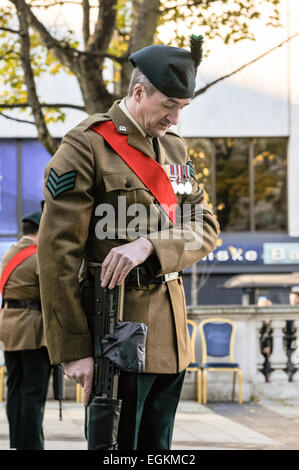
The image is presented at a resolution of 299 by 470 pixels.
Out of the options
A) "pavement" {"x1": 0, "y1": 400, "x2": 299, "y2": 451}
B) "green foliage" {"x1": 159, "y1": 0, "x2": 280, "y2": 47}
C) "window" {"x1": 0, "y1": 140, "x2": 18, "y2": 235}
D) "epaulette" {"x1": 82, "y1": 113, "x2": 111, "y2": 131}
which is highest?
"green foliage" {"x1": 159, "y1": 0, "x2": 280, "y2": 47}

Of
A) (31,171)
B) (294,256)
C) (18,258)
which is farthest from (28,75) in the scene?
(294,256)

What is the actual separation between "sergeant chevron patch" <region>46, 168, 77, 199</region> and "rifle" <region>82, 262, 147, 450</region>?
0.30 metres

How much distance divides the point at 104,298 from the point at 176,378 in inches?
16.5

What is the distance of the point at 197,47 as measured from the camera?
332cm

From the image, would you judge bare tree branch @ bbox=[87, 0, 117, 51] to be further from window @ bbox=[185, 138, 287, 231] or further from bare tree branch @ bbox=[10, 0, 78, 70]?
window @ bbox=[185, 138, 287, 231]

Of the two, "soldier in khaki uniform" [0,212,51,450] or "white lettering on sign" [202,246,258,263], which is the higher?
"white lettering on sign" [202,246,258,263]

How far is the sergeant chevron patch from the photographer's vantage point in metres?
3.15

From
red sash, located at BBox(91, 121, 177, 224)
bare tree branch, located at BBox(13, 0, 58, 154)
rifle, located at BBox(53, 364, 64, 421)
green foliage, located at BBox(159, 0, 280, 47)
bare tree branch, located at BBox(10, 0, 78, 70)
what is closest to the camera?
red sash, located at BBox(91, 121, 177, 224)

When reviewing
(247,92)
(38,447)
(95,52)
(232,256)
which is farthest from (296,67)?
(38,447)

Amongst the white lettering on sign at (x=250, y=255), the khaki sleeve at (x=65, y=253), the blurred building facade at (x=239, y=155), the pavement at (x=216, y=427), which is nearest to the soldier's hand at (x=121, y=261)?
the khaki sleeve at (x=65, y=253)

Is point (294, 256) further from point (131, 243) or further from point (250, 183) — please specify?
point (131, 243)

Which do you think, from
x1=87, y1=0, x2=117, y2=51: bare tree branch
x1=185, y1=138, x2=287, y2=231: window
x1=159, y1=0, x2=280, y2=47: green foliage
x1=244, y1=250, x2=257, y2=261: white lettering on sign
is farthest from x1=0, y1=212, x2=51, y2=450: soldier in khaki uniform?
x1=185, y1=138, x2=287, y2=231: window

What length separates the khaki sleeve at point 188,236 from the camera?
125 inches

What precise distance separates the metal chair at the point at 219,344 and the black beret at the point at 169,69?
8.83 meters
